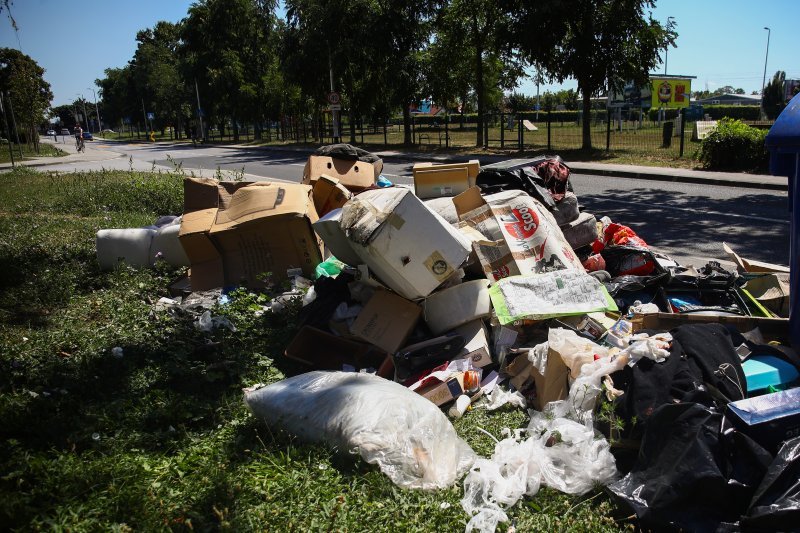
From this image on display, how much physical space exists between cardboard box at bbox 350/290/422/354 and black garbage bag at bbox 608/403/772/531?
182 centimetres

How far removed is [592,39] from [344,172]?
14.2 metres

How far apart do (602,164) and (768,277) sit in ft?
41.8

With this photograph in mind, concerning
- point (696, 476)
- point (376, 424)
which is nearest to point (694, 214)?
point (696, 476)

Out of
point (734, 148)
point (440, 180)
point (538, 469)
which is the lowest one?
point (538, 469)

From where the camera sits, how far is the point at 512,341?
156 inches

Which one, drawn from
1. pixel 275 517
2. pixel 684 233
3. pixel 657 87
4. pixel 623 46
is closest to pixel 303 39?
pixel 623 46

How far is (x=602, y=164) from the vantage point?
16.6 m

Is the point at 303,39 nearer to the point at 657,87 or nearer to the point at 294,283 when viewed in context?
the point at 657,87

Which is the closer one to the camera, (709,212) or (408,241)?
(408,241)

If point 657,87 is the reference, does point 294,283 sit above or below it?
below

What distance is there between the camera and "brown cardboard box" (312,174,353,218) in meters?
6.02

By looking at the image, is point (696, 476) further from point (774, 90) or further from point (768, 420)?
point (774, 90)

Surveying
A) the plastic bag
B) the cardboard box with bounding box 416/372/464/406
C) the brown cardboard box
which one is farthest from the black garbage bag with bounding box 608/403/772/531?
the brown cardboard box

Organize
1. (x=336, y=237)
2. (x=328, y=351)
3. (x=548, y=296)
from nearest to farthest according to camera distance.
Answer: (x=548, y=296) → (x=328, y=351) → (x=336, y=237)
